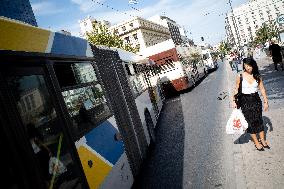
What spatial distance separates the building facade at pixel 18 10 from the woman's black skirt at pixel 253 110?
4.74 meters

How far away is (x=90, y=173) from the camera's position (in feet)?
13.9

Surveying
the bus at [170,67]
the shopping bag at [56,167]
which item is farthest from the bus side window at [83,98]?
the bus at [170,67]

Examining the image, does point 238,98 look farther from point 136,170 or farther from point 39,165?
point 39,165

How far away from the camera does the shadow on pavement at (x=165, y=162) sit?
662 centimetres

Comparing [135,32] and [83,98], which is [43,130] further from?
[135,32]

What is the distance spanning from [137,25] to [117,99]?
244 feet

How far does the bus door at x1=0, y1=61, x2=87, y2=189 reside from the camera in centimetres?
319

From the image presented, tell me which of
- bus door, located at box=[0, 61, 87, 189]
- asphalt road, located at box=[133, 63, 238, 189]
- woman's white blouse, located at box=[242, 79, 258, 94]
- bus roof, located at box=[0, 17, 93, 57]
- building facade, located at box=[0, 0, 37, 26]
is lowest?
asphalt road, located at box=[133, 63, 238, 189]

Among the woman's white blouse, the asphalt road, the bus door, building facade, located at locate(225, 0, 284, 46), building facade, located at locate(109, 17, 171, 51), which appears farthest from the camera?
building facade, located at locate(225, 0, 284, 46)

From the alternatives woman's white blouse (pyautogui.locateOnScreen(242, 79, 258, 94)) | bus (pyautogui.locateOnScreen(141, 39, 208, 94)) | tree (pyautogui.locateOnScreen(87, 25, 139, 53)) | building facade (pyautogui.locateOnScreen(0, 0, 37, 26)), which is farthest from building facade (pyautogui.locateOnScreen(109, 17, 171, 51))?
woman's white blouse (pyautogui.locateOnScreen(242, 79, 258, 94))

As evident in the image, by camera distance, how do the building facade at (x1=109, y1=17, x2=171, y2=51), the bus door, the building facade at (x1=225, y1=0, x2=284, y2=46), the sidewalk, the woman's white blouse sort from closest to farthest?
the bus door < the sidewalk < the woman's white blouse < the building facade at (x1=109, y1=17, x2=171, y2=51) < the building facade at (x1=225, y1=0, x2=284, y2=46)

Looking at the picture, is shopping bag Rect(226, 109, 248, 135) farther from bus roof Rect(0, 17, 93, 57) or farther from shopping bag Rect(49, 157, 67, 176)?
shopping bag Rect(49, 157, 67, 176)

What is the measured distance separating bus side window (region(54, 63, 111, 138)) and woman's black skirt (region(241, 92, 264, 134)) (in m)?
2.59

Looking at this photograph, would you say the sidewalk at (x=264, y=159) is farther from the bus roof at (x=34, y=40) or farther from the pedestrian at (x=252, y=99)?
the bus roof at (x=34, y=40)
